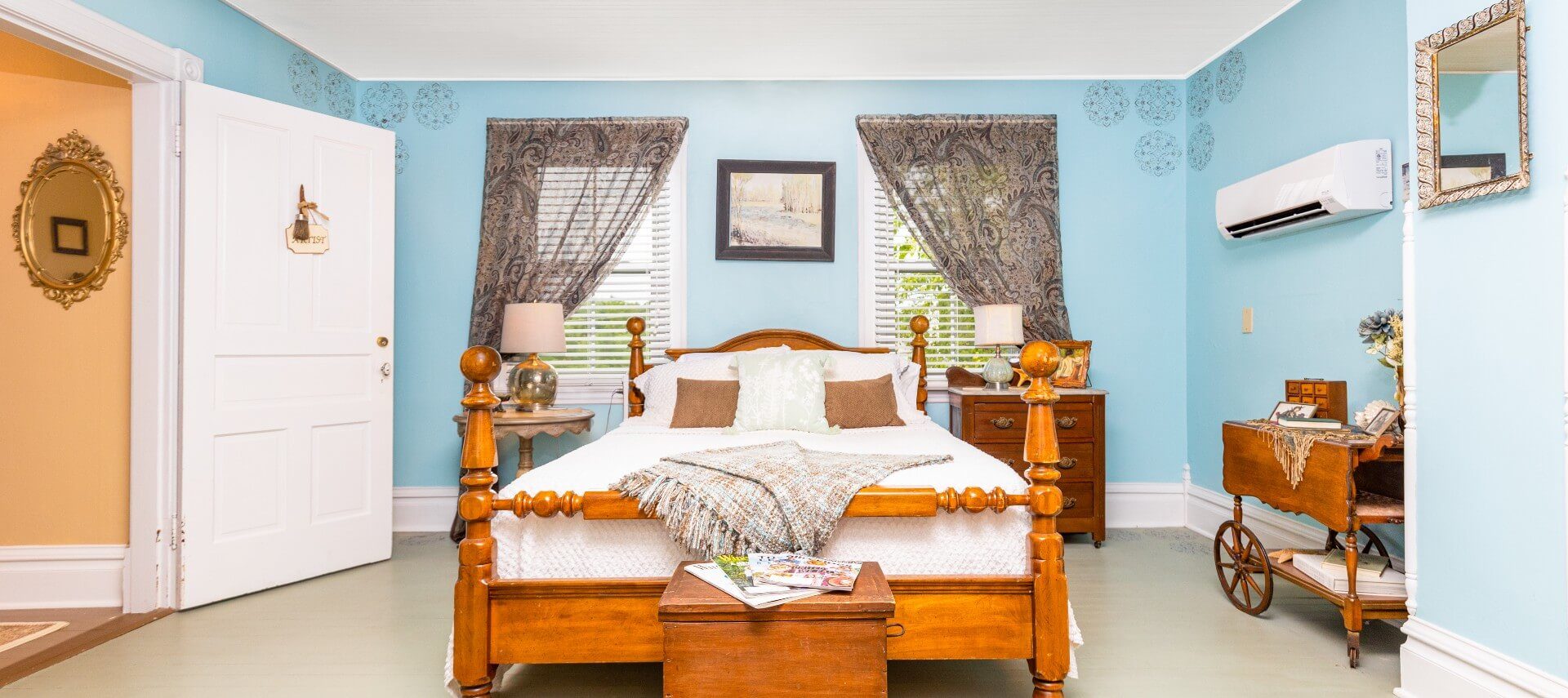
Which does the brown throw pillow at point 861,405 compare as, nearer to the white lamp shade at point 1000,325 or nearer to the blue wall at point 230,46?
the white lamp shade at point 1000,325

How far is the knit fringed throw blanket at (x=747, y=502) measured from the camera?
1972 millimetres

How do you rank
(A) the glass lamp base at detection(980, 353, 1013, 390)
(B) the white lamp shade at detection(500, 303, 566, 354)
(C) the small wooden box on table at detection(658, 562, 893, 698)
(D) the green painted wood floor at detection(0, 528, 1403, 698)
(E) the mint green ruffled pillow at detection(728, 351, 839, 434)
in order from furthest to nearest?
1. (A) the glass lamp base at detection(980, 353, 1013, 390)
2. (B) the white lamp shade at detection(500, 303, 566, 354)
3. (E) the mint green ruffled pillow at detection(728, 351, 839, 434)
4. (D) the green painted wood floor at detection(0, 528, 1403, 698)
5. (C) the small wooden box on table at detection(658, 562, 893, 698)

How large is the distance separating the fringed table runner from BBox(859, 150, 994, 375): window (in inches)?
69.7

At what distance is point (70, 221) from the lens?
3.06 metres

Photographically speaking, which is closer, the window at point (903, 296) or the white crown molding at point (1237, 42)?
Result: the white crown molding at point (1237, 42)

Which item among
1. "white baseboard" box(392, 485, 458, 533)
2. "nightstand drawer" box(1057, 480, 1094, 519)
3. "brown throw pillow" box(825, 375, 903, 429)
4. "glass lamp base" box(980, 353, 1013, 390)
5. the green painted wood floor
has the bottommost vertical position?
the green painted wood floor

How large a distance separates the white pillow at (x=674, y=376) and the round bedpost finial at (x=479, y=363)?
1.62 m

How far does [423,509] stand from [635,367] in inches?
58.1

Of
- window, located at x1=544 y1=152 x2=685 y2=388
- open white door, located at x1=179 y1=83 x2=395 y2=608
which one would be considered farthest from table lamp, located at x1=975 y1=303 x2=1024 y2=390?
open white door, located at x1=179 y1=83 x2=395 y2=608

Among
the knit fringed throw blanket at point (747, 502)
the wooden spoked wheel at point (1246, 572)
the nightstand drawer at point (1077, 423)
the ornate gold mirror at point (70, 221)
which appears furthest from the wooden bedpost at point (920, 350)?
the ornate gold mirror at point (70, 221)

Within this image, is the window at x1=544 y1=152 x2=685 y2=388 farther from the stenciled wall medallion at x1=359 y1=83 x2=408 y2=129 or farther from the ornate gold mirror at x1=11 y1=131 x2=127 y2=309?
the ornate gold mirror at x1=11 y1=131 x2=127 y2=309

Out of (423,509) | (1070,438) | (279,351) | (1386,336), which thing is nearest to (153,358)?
(279,351)

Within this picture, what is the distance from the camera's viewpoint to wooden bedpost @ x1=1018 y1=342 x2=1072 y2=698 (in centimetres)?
198

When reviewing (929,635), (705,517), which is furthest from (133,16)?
(929,635)
